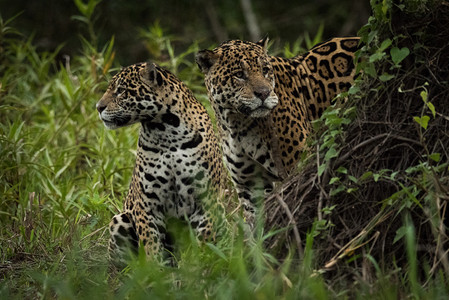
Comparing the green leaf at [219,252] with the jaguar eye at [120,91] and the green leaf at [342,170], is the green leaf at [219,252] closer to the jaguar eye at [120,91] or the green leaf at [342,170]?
the green leaf at [342,170]

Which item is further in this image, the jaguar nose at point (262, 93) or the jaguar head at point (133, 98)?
the jaguar head at point (133, 98)

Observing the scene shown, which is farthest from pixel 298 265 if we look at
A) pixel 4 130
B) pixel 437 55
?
pixel 4 130

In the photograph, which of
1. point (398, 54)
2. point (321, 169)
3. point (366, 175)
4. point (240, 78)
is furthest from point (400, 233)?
point (240, 78)

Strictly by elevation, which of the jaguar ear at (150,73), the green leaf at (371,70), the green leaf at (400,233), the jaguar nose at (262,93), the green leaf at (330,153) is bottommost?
the green leaf at (400,233)

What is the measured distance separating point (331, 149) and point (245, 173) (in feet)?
5.61

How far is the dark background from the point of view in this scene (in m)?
16.2

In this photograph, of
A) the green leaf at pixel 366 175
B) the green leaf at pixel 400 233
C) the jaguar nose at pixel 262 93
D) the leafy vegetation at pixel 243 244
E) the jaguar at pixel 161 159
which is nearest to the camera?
the leafy vegetation at pixel 243 244

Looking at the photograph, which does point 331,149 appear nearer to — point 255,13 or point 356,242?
point 356,242

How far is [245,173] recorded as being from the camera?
6.85m

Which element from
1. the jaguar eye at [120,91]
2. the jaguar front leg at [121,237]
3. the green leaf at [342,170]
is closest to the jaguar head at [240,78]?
the jaguar eye at [120,91]

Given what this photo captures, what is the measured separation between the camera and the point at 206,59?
6.70 m

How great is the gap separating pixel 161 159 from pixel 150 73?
2.14ft

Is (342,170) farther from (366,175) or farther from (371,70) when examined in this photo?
(371,70)

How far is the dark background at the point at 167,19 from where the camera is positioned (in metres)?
16.2
